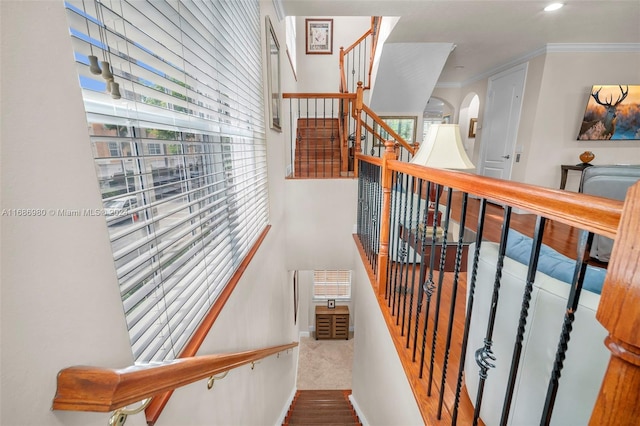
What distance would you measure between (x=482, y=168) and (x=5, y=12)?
20.5ft

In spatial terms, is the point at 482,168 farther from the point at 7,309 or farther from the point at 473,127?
the point at 7,309

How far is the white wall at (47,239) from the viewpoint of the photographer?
1.20ft

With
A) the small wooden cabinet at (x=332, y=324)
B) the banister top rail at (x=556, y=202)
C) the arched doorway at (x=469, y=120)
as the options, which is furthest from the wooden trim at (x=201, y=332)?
the arched doorway at (x=469, y=120)

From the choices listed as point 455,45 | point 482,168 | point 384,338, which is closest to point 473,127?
point 482,168

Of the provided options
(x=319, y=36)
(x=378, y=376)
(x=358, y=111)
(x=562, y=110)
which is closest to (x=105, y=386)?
(x=378, y=376)

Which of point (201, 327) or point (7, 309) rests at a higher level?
point (7, 309)

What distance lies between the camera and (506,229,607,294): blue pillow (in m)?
0.86

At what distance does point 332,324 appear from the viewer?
21.8ft

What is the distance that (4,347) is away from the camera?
0.35 metres

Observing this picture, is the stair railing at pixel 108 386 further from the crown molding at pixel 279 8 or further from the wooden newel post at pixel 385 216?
the crown molding at pixel 279 8

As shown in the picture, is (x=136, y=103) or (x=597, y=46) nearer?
(x=136, y=103)

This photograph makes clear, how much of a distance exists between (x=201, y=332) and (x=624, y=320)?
3.75 feet

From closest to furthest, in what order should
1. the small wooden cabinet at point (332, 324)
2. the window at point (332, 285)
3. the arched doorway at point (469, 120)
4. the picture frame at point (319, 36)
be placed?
1. the picture frame at point (319, 36)
2. the arched doorway at point (469, 120)
3. the small wooden cabinet at point (332, 324)
4. the window at point (332, 285)

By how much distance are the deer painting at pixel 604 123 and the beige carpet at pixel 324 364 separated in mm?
5802
